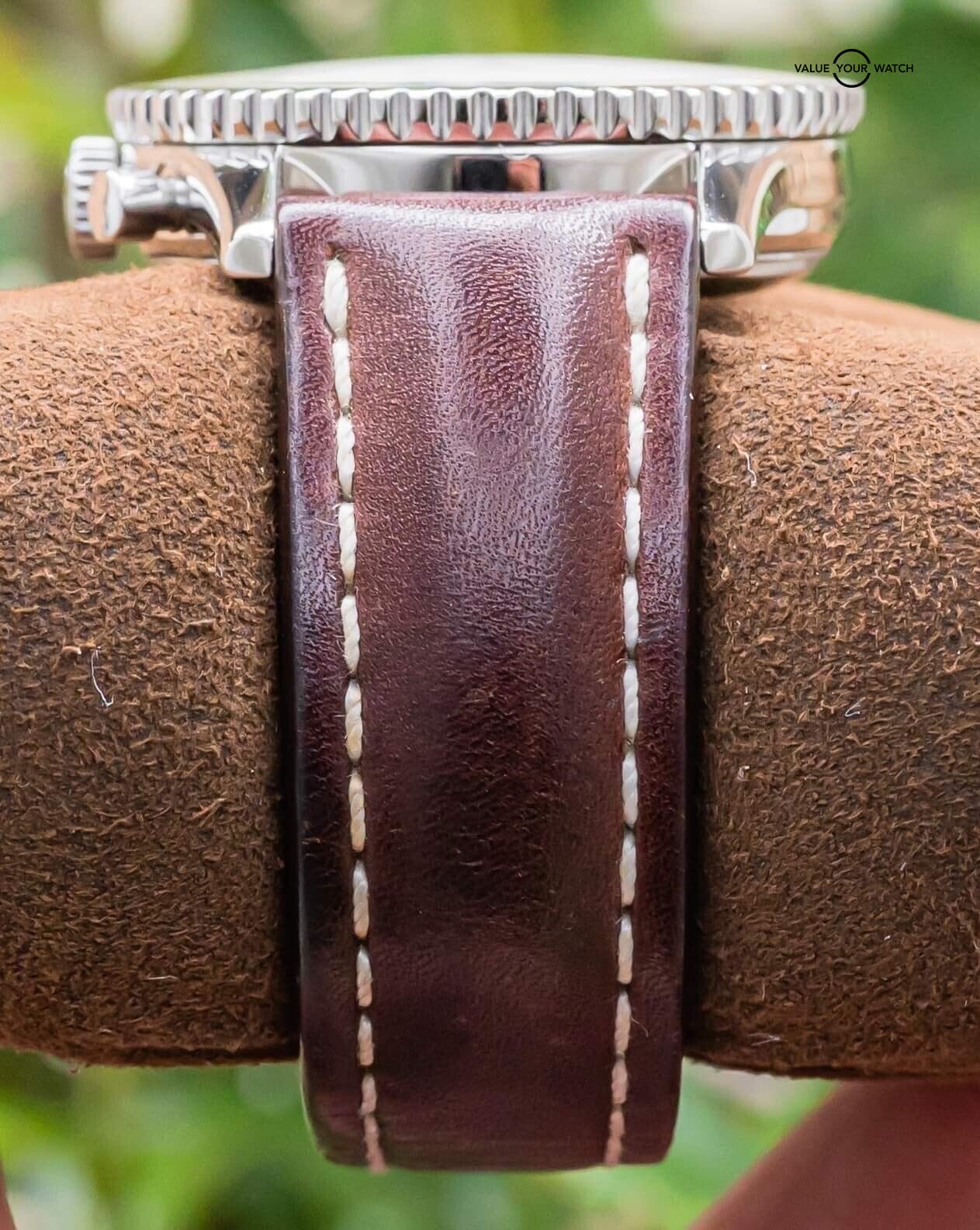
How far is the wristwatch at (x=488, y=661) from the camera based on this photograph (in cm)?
25

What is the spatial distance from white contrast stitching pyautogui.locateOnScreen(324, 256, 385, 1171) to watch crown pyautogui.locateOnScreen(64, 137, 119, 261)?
0.13 meters

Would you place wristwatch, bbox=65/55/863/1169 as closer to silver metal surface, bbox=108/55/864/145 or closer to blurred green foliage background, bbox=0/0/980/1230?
silver metal surface, bbox=108/55/864/145

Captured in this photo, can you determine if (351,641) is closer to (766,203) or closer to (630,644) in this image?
(630,644)

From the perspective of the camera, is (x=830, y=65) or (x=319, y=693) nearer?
(x=319, y=693)

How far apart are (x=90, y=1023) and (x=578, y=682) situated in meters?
0.12

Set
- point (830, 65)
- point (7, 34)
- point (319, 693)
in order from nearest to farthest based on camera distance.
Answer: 1. point (319, 693)
2. point (830, 65)
3. point (7, 34)

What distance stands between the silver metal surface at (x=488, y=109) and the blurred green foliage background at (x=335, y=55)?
0.46m

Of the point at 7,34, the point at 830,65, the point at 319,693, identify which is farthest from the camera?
the point at 7,34

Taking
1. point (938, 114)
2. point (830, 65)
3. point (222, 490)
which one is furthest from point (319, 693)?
point (938, 114)

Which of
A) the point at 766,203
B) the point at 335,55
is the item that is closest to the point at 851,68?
the point at 766,203

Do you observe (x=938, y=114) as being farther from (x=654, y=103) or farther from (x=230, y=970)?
(x=230, y=970)

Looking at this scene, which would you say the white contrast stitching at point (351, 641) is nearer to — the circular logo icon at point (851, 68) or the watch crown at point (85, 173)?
the watch crown at point (85, 173)

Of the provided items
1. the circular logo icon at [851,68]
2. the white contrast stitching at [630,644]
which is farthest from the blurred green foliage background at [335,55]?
the white contrast stitching at [630,644]

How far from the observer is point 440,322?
0.85 ft
